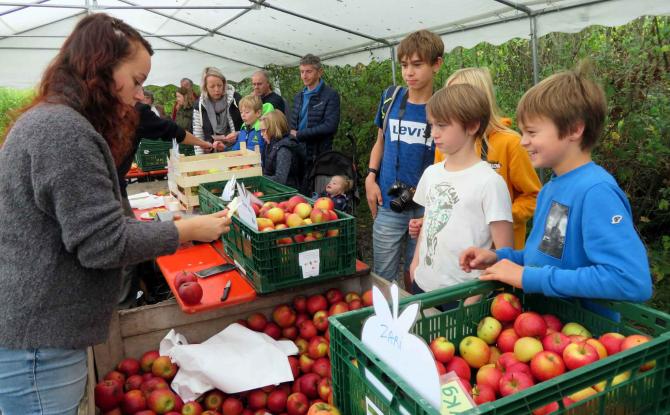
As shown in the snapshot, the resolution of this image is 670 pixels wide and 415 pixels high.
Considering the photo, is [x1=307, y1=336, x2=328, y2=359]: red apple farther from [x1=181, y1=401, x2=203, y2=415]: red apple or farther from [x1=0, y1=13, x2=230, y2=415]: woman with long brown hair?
[x1=0, y1=13, x2=230, y2=415]: woman with long brown hair

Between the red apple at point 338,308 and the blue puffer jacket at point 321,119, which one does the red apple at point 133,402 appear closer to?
the red apple at point 338,308

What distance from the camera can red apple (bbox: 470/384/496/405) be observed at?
127cm

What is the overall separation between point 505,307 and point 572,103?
2.06 ft

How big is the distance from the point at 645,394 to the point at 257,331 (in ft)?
5.45

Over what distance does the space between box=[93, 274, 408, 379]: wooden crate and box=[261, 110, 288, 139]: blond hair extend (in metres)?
2.11

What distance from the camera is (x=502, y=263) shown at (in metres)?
1.55

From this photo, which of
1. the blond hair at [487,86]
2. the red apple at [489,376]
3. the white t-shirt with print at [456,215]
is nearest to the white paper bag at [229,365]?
the white t-shirt with print at [456,215]

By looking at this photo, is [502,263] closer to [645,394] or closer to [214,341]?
[645,394]

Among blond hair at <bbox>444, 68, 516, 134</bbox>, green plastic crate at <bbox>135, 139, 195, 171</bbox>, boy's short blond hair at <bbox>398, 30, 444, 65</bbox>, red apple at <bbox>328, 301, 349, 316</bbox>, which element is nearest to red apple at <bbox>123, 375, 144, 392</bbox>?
red apple at <bbox>328, 301, 349, 316</bbox>

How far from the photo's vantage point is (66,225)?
136cm

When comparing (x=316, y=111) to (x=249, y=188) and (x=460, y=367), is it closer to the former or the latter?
(x=249, y=188)

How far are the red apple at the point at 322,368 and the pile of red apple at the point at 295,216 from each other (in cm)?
53

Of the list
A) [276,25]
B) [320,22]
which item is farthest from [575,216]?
[276,25]

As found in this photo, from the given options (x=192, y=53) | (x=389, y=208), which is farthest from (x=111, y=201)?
(x=192, y=53)
